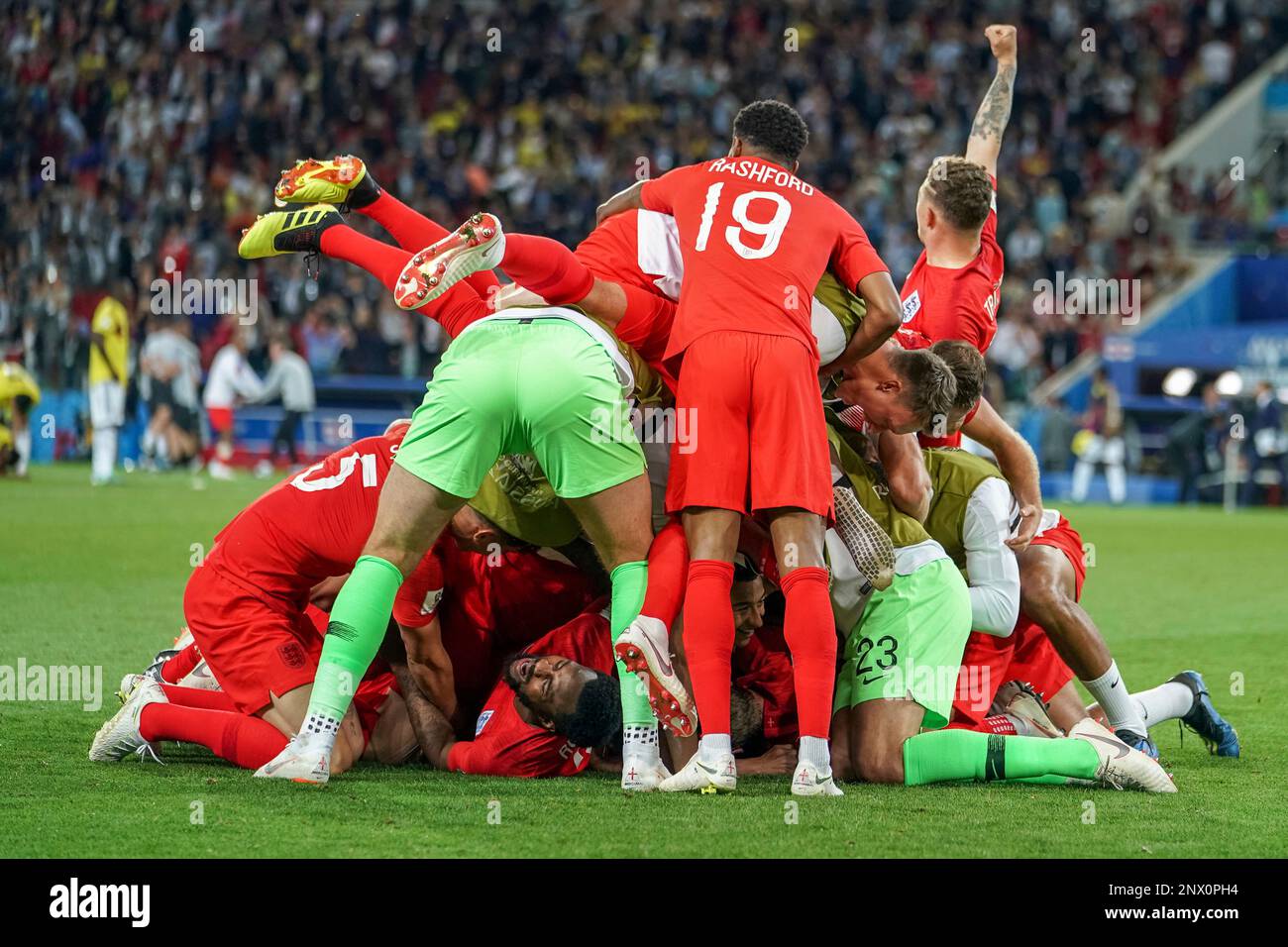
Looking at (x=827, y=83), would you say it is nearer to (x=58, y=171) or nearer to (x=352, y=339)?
(x=352, y=339)

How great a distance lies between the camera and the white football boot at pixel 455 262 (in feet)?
17.4

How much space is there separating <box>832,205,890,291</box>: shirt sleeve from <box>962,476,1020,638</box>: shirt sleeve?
105 centimetres

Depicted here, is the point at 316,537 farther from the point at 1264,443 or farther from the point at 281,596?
the point at 1264,443

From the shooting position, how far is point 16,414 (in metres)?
→ 19.4

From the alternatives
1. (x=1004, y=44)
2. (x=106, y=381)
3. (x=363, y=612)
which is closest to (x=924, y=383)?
(x=363, y=612)

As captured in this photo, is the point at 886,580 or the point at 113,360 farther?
the point at 113,360

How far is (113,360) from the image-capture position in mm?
19297

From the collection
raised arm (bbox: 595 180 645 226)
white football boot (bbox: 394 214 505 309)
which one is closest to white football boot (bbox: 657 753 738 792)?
white football boot (bbox: 394 214 505 309)

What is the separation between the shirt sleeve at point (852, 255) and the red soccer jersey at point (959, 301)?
1378 mm

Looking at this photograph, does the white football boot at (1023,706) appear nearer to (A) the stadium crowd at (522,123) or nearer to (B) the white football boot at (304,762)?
(B) the white football boot at (304,762)

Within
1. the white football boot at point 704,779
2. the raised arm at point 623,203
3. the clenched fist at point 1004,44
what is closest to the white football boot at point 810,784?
the white football boot at point 704,779
